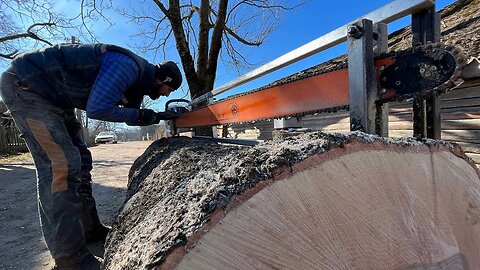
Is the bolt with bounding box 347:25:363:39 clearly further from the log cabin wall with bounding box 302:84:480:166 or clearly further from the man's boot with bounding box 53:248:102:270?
the log cabin wall with bounding box 302:84:480:166

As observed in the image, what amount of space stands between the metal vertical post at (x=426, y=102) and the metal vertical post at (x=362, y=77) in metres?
0.19

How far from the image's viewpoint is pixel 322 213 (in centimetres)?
64

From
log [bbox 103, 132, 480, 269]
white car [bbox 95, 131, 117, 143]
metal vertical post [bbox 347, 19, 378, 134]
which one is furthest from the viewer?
white car [bbox 95, 131, 117, 143]

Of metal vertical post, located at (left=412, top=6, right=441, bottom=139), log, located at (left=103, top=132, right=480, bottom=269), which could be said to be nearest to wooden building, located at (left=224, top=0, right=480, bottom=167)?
metal vertical post, located at (left=412, top=6, right=441, bottom=139)

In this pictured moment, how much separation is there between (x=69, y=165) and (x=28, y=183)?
207 inches

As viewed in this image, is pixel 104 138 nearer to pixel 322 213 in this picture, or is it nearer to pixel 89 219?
pixel 89 219

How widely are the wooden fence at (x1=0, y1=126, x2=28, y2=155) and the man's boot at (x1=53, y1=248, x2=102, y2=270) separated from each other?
13850 millimetres

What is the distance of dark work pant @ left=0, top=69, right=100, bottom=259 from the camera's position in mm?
1628

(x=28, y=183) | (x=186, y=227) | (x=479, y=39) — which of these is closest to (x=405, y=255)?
(x=186, y=227)

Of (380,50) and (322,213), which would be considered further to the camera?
(380,50)

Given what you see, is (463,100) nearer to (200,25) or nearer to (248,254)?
(248,254)

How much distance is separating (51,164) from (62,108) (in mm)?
443

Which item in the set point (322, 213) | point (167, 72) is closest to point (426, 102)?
point (322, 213)

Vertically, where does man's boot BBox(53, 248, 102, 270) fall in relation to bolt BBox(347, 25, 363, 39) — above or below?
below
